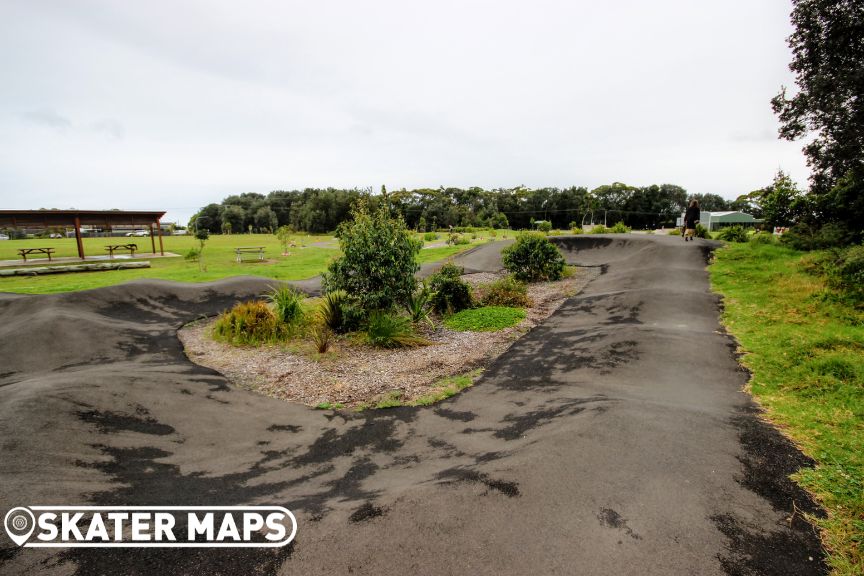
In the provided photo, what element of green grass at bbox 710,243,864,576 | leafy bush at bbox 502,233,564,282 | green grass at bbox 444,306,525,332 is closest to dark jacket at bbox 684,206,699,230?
green grass at bbox 710,243,864,576

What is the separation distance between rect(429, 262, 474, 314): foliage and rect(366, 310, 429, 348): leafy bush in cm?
262

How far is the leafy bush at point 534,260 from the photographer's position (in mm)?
15688

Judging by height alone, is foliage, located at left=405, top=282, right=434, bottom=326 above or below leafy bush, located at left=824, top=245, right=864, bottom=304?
below

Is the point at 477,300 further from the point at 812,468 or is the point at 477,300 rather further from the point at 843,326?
the point at 812,468

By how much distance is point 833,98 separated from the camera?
13203 millimetres

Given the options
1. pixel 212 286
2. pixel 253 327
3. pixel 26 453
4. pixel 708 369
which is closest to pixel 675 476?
pixel 708 369

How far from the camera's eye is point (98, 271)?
19.0m

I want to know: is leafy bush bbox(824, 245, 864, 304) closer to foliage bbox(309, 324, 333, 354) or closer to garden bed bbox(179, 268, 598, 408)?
garden bed bbox(179, 268, 598, 408)

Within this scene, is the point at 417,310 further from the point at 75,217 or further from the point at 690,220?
the point at 75,217

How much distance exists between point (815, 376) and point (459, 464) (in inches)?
206

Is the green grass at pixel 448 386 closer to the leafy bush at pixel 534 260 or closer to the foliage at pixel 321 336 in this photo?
the foliage at pixel 321 336

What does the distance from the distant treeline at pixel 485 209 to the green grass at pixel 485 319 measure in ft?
149

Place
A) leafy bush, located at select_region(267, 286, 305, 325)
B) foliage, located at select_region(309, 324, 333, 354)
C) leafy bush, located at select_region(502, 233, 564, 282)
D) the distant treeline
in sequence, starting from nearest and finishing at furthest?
foliage, located at select_region(309, 324, 333, 354), leafy bush, located at select_region(267, 286, 305, 325), leafy bush, located at select_region(502, 233, 564, 282), the distant treeline

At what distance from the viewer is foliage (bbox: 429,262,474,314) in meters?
11.6
